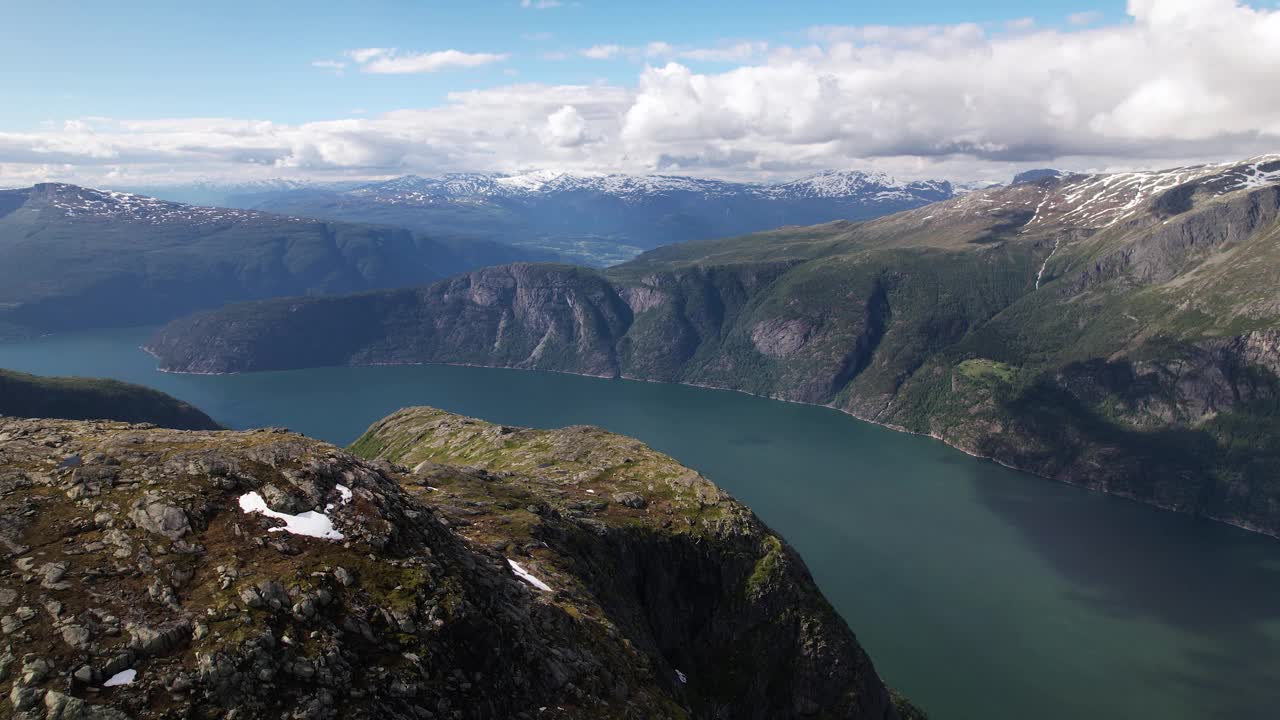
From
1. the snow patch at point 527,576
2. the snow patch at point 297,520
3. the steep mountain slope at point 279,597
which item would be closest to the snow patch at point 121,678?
the steep mountain slope at point 279,597

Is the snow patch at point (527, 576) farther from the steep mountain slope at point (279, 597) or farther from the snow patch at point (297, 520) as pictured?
the snow patch at point (297, 520)

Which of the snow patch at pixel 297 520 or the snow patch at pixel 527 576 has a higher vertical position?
the snow patch at pixel 297 520

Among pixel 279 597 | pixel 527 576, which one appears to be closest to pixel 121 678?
pixel 279 597

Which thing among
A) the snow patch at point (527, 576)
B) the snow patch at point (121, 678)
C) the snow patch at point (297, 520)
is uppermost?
the snow patch at point (297, 520)

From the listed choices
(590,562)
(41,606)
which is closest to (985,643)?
(590,562)

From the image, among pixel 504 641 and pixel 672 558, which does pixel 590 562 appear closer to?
pixel 672 558

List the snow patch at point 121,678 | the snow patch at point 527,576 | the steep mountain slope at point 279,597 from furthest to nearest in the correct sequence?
the snow patch at point 527,576, the steep mountain slope at point 279,597, the snow patch at point 121,678

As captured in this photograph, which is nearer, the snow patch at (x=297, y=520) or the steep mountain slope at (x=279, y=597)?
the steep mountain slope at (x=279, y=597)
